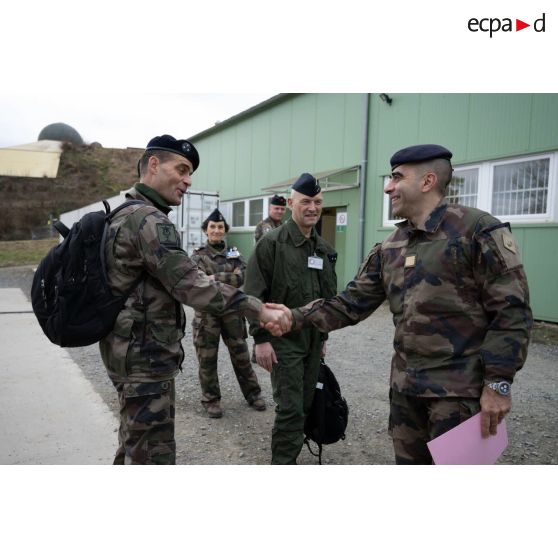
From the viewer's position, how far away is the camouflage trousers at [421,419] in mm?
2010

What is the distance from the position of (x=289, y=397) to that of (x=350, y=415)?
1.39 metres

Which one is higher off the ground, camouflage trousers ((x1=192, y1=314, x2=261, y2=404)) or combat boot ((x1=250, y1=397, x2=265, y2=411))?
camouflage trousers ((x1=192, y1=314, x2=261, y2=404))

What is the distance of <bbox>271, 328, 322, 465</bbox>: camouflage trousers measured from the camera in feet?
9.95

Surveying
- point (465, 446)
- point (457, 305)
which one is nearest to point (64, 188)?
point (457, 305)

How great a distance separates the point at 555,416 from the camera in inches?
167

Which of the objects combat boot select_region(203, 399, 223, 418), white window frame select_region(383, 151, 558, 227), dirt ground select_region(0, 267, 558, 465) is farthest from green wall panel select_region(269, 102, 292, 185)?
combat boot select_region(203, 399, 223, 418)

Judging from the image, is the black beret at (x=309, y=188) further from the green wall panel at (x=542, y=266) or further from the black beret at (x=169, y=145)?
the green wall panel at (x=542, y=266)

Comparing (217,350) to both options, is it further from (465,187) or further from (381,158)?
(381,158)

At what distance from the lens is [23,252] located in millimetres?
23312

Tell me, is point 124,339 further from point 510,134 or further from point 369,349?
point 510,134

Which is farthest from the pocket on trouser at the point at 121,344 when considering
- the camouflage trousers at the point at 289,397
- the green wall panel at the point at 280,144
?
the green wall panel at the point at 280,144

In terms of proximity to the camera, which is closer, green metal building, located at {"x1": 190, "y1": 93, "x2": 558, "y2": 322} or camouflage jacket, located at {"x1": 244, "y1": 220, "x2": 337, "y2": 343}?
camouflage jacket, located at {"x1": 244, "y1": 220, "x2": 337, "y2": 343}

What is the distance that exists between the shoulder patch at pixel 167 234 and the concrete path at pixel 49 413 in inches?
76.2

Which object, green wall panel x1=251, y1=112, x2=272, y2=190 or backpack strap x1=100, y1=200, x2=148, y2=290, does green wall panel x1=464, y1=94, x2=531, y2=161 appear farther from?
backpack strap x1=100, y1=200, x2=148, y2=290
